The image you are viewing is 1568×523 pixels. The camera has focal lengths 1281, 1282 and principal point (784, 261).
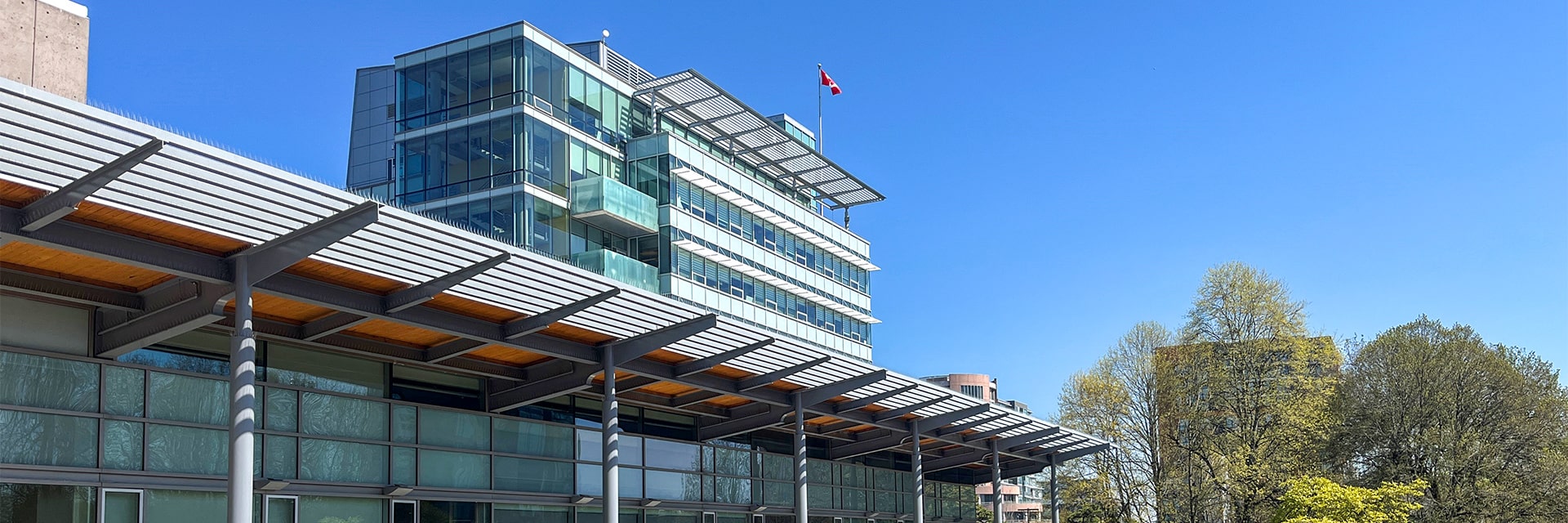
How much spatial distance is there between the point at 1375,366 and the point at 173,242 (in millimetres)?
51856

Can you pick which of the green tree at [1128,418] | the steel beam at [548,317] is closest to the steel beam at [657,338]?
the steel beam at [548,317]

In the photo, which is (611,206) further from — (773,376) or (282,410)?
(282,410)

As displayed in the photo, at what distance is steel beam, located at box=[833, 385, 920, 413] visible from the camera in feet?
106

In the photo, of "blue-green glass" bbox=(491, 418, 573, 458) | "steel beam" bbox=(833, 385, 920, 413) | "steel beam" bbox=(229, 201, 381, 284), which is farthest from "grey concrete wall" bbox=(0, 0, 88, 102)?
"steel beam" bbox=(833, 385, 920, 413)

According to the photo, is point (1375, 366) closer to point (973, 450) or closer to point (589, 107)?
point (973, 450)

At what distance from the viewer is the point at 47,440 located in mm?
17469

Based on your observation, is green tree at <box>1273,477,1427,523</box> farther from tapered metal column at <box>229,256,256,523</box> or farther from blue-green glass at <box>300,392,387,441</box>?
tapered metal column at <box>229,256,256,523</box>

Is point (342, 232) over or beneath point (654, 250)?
beneath

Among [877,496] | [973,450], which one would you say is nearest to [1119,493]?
[973,450]

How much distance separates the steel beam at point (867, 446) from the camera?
40.4 m

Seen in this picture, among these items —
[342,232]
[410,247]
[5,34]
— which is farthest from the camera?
[5,34]

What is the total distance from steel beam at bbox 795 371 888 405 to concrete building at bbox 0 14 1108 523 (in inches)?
2.7

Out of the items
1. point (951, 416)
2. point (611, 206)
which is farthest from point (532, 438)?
point (611, 206)

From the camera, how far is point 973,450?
155 ft
